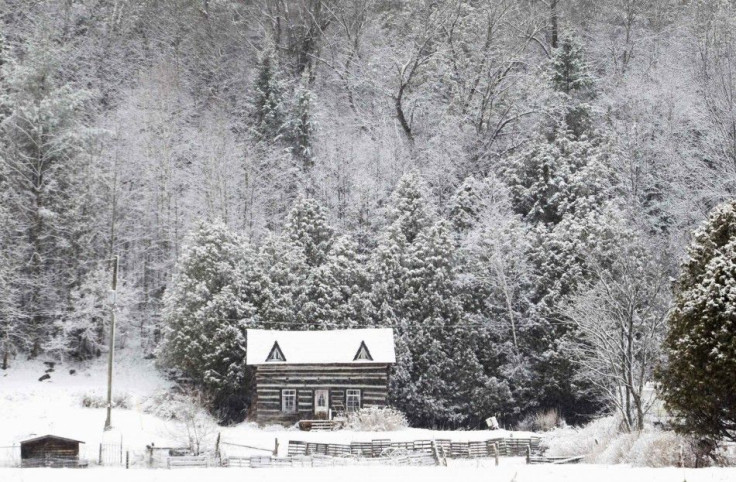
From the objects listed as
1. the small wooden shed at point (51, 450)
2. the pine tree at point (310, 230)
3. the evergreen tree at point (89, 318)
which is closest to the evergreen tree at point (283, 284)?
the pine tree at point (310, 230)

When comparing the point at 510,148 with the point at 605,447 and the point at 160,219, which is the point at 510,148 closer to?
the point at 160,219

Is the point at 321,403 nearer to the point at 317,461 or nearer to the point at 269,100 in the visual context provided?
the point at 317,461

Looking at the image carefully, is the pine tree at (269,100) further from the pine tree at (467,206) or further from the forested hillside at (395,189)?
the pine tree at (467,206)

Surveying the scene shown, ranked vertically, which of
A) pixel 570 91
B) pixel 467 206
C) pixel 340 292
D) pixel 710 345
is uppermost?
pixel 570 91

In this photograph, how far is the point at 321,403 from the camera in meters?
46.2

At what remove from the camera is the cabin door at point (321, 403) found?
45.8m

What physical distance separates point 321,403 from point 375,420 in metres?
4.68

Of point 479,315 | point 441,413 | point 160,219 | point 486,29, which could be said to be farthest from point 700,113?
point 160,219

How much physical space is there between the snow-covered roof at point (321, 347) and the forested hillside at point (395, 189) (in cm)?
254

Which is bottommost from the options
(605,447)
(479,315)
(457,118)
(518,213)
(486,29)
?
(605,447)

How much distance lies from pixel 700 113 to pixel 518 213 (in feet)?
55.3

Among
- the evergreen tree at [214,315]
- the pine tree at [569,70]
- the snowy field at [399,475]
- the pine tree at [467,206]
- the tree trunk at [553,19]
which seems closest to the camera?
the snowy field at [399,475]

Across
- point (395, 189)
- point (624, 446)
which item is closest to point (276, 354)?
point (395, 189)

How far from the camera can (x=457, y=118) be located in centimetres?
6631
